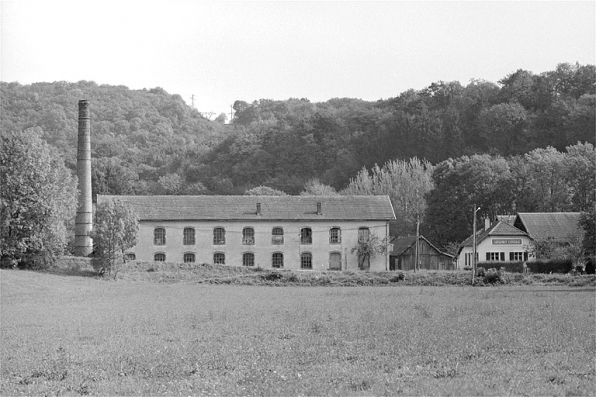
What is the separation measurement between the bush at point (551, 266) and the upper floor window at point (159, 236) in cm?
2846

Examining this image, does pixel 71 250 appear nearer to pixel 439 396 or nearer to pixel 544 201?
pixel 544 201

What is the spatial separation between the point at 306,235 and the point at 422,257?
1082 cm

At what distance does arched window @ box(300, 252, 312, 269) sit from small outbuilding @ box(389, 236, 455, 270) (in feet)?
31.5

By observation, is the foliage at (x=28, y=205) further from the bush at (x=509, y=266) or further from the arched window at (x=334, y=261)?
the bush at (x=509, y=266)

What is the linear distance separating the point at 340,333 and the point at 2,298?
79.7ft

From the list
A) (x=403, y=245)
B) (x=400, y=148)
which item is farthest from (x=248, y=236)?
(x=400, y=148)

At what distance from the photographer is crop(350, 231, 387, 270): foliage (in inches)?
2783

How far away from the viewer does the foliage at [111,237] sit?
187 ft

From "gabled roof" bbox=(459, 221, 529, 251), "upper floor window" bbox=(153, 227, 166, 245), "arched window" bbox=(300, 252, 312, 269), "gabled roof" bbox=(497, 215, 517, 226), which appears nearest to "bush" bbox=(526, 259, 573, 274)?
"gabled roof" bbox=(459, 221, 529, 251)

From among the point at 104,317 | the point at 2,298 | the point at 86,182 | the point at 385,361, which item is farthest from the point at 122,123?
the point at 385,361

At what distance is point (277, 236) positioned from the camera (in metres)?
72.1

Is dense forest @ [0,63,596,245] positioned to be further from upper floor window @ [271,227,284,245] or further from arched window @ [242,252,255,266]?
arched window @ [242,252,255,266]

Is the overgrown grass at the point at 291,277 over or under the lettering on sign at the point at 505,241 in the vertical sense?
under

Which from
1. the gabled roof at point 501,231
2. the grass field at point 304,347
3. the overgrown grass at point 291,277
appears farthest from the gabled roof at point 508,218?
the grass field at point 304,347
